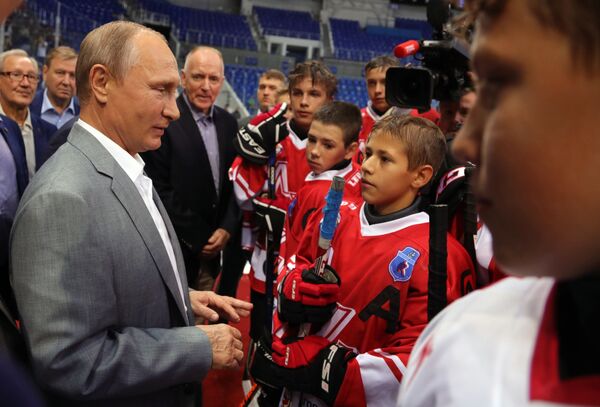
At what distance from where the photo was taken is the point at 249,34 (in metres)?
17.5

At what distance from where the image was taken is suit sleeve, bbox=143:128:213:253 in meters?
2.86

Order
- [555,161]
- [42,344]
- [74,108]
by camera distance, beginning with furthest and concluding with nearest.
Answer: [74,108] → [42,344] → [555,161]

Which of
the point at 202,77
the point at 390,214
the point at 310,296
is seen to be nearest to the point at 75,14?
the point at 202,77

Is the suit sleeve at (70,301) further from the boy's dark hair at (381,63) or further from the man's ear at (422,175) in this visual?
the boy's dark hair at (381,63)

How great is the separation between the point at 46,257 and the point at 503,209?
0.98 metres

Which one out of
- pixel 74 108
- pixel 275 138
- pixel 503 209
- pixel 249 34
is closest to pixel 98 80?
pixel 503 209

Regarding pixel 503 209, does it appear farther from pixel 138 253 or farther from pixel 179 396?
pixel 179 396

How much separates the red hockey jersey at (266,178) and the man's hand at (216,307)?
4.03 ft

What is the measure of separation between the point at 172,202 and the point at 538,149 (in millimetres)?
2569

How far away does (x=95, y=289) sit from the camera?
118cm

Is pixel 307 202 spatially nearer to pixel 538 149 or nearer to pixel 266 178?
pixel 266 178

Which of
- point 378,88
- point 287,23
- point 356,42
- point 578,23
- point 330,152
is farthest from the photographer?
point 287,23

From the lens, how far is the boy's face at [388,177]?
175 cm

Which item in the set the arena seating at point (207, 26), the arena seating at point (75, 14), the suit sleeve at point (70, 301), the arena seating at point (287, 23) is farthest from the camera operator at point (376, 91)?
the arena seating at point (287, 23)
